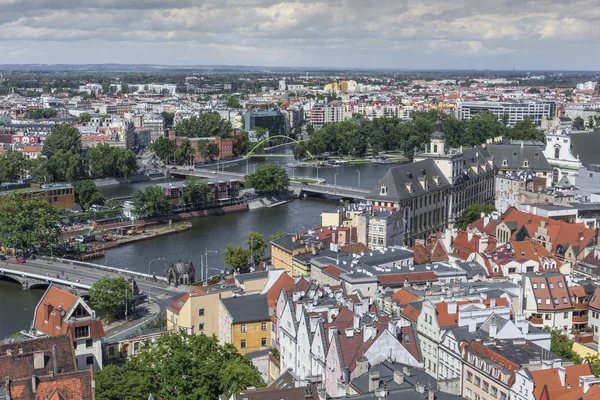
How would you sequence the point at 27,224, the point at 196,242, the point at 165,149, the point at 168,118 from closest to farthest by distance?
the point at 27,224, the point at 196,242, the point at 165,149, the point at 168,118

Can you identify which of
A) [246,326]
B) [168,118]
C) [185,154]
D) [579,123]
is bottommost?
[185,154]

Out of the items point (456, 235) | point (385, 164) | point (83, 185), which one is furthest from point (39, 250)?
point (385, 164)

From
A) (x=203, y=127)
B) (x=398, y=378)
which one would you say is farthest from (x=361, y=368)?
(x=203, y=127)

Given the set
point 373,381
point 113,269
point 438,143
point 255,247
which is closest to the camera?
point 373,381

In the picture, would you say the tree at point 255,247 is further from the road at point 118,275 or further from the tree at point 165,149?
the tree at point 165,149

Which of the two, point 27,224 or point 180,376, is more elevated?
point 180,376

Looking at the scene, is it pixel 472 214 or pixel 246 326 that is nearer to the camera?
pixel 246 326

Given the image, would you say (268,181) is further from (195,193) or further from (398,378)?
(398,378)

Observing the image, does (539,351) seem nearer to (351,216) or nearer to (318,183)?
(351,216)

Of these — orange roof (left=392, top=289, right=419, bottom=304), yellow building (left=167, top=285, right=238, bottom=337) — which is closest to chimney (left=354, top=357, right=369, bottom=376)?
orange roof (left=392, top=289, right=419, bottom=304)
